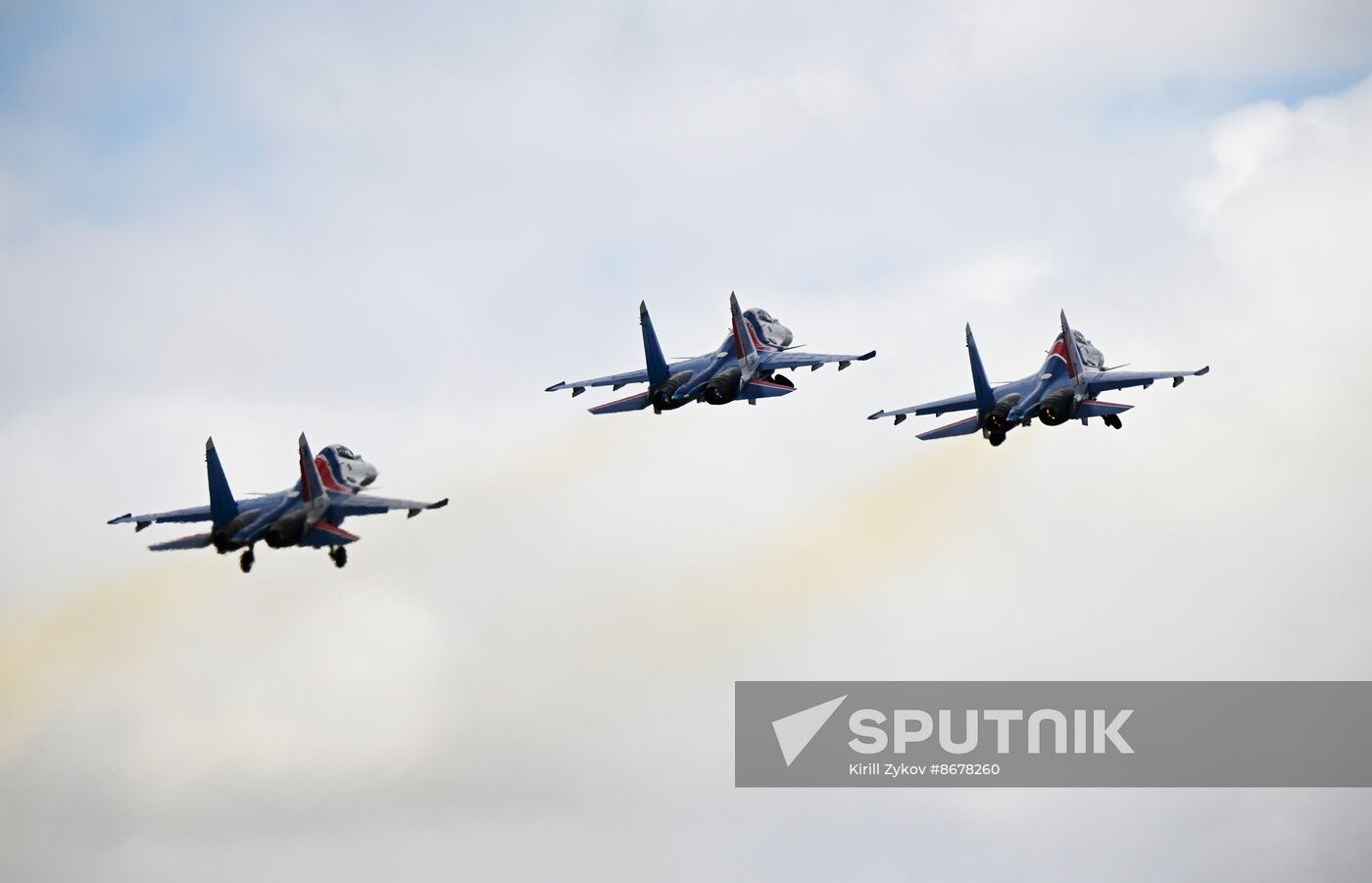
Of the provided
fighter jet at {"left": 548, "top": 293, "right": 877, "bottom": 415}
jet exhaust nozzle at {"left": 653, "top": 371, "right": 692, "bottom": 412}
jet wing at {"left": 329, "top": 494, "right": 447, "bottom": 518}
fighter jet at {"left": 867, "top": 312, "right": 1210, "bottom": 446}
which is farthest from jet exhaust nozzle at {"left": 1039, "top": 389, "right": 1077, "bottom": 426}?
jet wing at {"left": 329, "top": 494, "right": 447, "bottom": 518}

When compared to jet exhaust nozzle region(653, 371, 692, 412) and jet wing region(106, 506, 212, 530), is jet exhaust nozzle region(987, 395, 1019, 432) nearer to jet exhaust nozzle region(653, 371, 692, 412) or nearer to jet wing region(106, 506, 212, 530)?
jet exhaust nozzle region(653, 371, 692, 412)

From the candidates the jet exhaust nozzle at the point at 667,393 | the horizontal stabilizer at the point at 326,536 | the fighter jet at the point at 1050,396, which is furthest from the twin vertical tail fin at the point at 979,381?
the horizontal stabilizer at the point at 326,536

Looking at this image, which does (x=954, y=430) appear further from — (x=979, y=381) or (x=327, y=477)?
(x=327, y=477)

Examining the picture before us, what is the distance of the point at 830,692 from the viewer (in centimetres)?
17938

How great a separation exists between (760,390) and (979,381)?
15448 millimetres

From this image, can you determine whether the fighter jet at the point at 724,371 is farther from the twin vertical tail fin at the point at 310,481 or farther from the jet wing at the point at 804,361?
the twin vertical tail fin at the point at 310,481

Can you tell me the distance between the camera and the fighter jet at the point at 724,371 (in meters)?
119

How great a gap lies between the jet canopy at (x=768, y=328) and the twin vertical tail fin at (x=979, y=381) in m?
20.5

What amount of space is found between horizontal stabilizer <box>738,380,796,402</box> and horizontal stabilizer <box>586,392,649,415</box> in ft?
19.0

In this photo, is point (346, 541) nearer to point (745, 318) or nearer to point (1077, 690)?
point (745, 318)

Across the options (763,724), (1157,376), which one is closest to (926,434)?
(1157,376)

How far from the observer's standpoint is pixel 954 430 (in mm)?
117938

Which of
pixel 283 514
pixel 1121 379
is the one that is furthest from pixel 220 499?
pixel 1121 379

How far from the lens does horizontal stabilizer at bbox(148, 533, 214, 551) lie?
102 m
